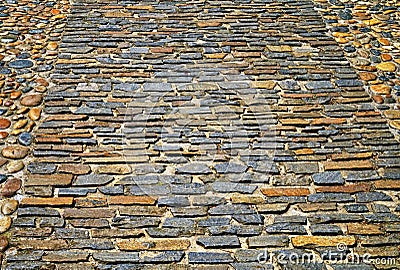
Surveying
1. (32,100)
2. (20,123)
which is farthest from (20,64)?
(20,123)

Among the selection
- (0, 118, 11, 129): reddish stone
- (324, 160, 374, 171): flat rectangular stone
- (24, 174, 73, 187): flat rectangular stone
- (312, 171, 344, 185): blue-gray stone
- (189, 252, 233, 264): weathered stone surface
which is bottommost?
(324, 160, 374, 171): flat rectangular stone

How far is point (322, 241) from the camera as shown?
331 cm

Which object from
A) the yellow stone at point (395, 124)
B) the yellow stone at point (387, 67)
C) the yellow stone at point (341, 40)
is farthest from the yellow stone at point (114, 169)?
the yellow stone at point (341, 40)

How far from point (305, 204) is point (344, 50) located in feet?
7.55

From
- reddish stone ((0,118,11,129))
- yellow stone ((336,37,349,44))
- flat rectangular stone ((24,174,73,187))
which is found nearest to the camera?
flat rectangular stone ((24,174,73,187))

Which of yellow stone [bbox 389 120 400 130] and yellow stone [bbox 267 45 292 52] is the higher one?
yellow stone [bbox 267 45 292 52]

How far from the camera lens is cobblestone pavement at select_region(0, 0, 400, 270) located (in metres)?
3.28

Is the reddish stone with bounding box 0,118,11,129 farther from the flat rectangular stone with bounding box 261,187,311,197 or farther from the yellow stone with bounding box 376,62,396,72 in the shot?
the yellow stone with bounding box 376,62,396,72

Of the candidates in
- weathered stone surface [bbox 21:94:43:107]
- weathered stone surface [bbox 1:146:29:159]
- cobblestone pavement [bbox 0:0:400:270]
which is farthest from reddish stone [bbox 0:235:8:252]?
weathered stone surface [bbox 21:94:43:107]

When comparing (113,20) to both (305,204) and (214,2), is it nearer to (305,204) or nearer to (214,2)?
(214,2)

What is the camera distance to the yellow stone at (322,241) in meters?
3.29

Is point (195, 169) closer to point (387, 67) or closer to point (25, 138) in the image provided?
point (25, 138)

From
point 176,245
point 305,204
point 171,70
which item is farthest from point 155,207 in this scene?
point 171,70

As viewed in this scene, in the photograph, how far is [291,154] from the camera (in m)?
4.00
